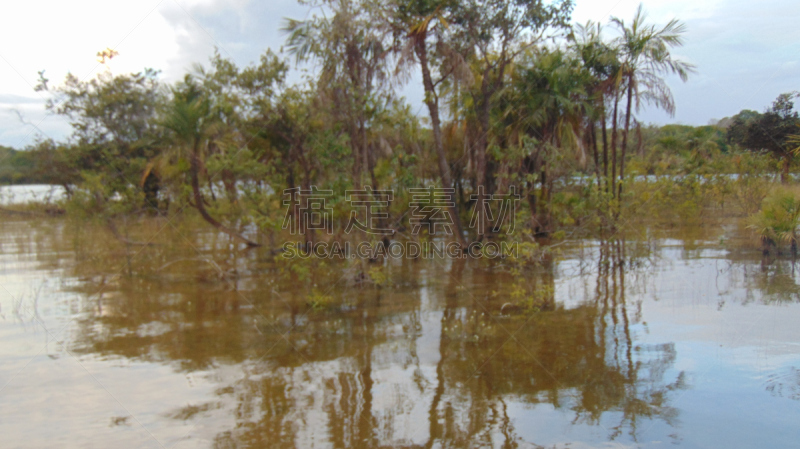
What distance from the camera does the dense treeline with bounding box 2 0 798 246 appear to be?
35.9ft

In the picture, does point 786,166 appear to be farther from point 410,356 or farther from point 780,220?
point 410,356

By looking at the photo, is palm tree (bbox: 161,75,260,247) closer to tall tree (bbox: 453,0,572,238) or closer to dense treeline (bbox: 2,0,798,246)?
dense treeline (bbox: 2,0,798,246)

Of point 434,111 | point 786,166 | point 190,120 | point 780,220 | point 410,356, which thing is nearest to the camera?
point 410,356

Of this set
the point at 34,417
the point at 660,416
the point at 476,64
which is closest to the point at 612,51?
the point at 476,64

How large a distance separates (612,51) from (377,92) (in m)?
6.06

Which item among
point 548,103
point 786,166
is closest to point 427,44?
point 548,103

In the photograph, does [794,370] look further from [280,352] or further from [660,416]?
[280,352]

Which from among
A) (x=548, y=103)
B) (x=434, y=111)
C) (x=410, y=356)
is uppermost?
(x=548, y=103)

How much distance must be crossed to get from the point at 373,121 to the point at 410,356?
19.9 feet

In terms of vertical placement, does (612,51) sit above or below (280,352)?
above

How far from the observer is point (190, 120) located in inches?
440

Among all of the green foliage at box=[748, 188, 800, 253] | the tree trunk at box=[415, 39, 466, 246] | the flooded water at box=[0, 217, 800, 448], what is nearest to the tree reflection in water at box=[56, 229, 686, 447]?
the flooded water at box=[0, 217, 800, 448]

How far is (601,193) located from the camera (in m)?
10.9

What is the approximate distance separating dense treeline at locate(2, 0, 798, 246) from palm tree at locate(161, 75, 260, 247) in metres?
0.03
